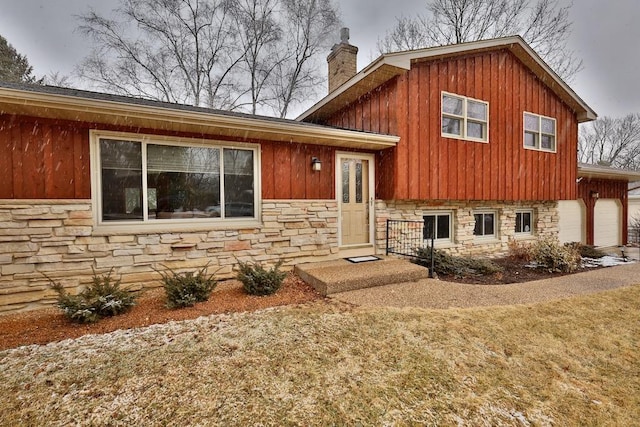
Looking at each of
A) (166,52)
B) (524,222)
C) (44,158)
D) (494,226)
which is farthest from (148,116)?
(166,52)

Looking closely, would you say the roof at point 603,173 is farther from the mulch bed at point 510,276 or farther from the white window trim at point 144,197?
the white window trim at point 144,197

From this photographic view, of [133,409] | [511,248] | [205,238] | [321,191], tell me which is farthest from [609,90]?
[133,409]

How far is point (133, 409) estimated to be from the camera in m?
1.88

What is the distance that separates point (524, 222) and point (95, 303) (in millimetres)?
10459

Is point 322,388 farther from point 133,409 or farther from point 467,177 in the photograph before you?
point 467,177

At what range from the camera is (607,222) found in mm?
10758

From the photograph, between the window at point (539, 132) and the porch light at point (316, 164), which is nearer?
the porch light at point (316, 164)

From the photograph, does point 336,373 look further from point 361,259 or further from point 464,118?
point 464,118

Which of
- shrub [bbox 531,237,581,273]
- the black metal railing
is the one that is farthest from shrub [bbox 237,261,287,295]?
shrub [bbox 531,237,581,273]

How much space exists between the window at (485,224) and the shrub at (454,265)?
1960 mm

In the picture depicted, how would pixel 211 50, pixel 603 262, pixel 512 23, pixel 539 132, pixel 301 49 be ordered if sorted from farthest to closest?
pixel 301 49
pixel 211 50
pixel 512 23
pixel 539 132
pixel 603 262

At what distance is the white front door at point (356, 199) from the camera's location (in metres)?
6.15

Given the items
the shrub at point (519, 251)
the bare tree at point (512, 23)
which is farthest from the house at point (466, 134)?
the bare tree at point (512, 23)

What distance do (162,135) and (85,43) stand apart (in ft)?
34.5
